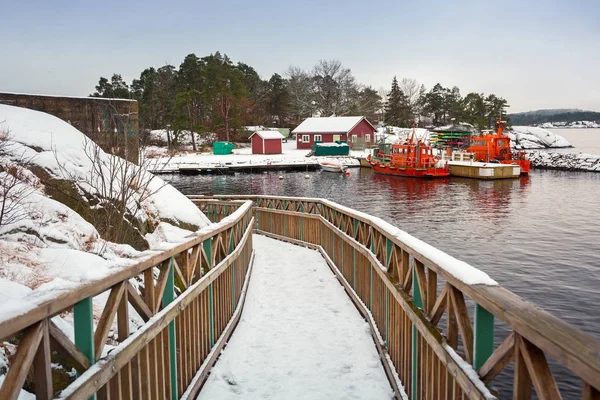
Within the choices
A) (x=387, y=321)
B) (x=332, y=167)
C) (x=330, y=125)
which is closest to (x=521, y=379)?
(x=387, y=321)

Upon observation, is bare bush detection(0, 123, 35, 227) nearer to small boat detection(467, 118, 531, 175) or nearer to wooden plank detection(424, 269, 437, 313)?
wooden plank detection(424, 269, 437, 313)

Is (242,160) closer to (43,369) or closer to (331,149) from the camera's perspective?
(331,149)

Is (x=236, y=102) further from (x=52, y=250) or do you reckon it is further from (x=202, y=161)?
(x=52, y=250)

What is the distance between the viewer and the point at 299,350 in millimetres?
6250

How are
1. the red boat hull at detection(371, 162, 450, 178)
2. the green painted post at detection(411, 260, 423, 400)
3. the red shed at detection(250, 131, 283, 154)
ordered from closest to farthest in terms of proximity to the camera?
the green painted post at detection(411, 260, 423, 400) < the red boat hull at detection(371, 162, 450, 178) < the red shed at detection(250, 131, 283, 154)

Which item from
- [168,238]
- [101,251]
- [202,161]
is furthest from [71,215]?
[202,161]

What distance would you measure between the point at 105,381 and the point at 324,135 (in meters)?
72.4

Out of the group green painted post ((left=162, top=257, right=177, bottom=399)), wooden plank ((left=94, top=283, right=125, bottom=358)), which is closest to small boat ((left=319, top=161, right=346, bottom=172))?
green painted post ((left=162, top=257, right=177, bottom=399))

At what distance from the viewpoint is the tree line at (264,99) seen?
75188mm

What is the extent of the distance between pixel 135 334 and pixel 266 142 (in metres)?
68.2

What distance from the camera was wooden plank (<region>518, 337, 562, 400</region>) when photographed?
2.17 metres

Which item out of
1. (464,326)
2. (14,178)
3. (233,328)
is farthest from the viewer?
(233,328)

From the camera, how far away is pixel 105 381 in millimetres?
2871

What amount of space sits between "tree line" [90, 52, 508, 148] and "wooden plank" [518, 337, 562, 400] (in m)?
69.0
